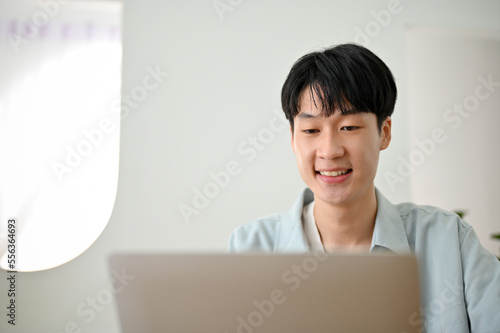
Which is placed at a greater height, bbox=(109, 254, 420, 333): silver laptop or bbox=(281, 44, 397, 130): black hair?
bbox=(281, 44, 397, 130): black hair

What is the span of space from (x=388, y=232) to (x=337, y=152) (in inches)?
11.6

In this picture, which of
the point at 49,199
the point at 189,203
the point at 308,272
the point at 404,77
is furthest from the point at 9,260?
the point at 404,77

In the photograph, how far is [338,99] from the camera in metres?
1.30

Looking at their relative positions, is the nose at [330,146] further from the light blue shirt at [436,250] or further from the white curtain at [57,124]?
the white curtain at [57,124]

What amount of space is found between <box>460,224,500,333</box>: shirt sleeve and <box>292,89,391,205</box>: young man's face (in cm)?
34

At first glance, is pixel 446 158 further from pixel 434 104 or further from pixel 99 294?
pixel 99 294

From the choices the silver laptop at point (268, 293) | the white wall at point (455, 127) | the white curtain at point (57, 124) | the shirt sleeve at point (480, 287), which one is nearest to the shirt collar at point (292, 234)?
the shirt sleeve at point (480, 287)

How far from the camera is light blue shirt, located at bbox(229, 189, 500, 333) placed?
120 centimetres

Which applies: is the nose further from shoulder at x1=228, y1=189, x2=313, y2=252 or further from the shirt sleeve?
the shirt sleeve

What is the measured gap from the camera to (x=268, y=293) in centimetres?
71

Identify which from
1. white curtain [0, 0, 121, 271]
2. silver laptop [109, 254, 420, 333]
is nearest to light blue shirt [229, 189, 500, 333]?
silver laptop [109, 254, 420, 333]

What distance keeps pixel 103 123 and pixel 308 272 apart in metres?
2.57

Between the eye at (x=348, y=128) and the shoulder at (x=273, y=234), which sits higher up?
the eye at (x=348, y=128)

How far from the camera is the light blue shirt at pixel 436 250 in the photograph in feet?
3.94
